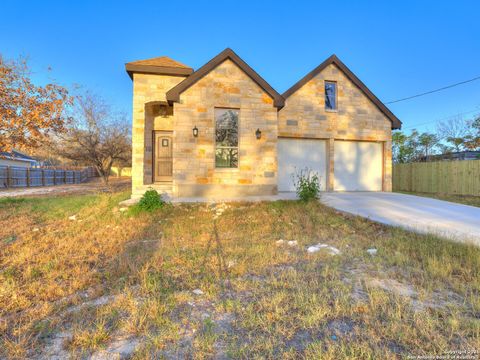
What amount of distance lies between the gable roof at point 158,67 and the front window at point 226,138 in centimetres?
255

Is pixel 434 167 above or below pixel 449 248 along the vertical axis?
above

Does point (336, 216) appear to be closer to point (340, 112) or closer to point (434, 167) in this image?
point (340, 112)

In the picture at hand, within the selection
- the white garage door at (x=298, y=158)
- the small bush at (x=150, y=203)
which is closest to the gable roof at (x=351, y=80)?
the white garage door at (x=298, y=158)

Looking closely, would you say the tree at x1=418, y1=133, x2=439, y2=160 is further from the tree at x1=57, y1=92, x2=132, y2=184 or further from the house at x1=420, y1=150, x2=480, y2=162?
the tree at x1=57, y1=92, x2=132, y2=184

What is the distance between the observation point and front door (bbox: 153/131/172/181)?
10.7 m

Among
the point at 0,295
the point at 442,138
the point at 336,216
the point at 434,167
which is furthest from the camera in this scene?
the point at 442,138

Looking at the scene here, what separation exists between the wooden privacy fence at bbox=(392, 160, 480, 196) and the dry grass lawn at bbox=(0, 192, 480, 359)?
10362mm

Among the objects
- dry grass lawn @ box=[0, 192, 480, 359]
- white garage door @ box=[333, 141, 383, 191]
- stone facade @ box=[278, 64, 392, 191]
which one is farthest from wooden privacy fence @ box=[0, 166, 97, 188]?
white garage door @ box=[333, 141, 383, 191]

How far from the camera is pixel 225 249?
4.14 metres

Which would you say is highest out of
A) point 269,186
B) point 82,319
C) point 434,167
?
point 434,167

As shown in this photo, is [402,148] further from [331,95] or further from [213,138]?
[213,138]

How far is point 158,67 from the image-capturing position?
953 cm

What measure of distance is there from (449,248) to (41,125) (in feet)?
34.4

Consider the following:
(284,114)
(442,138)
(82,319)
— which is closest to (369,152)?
(284,114)
